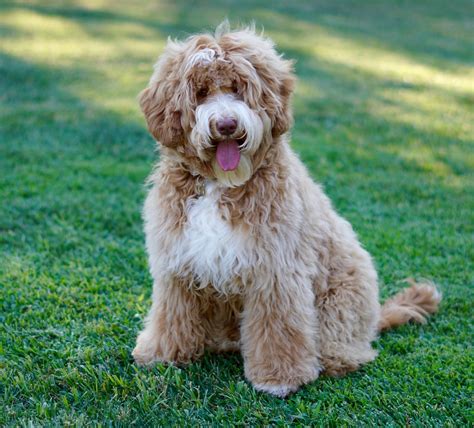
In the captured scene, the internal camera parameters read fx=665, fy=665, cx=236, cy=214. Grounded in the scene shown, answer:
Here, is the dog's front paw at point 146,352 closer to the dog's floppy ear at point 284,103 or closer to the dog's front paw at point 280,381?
the dog's front paw at point 280,381

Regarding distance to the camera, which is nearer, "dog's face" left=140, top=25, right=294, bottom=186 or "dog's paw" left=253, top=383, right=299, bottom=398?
"dog's face" left=140, top=25, right=294, bottom=186

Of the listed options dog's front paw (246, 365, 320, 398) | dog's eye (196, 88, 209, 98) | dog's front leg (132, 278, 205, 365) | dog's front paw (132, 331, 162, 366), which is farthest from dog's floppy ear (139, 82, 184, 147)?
dog's front paw (246, 365, 320, 398)

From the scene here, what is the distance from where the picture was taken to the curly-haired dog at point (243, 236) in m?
3.19

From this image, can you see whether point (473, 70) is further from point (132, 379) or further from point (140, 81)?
point (132, 379)

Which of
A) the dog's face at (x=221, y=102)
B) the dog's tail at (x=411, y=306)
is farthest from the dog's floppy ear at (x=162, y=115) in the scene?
the dog's tail at (x=411, y=306)

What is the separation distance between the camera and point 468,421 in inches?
129

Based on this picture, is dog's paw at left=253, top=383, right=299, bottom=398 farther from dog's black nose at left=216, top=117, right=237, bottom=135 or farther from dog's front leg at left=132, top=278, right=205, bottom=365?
dog's black nose at left=216, top=117, right=237, bottom=135

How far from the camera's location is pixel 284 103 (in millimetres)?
3334

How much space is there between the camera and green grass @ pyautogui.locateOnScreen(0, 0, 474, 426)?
11.3 feet

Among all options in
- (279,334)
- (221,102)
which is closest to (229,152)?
(221,102)

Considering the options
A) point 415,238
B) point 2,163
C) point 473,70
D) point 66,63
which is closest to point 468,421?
point 415,238

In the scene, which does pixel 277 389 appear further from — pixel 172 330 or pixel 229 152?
pixel 229 152

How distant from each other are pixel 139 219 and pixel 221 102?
9.45 feet

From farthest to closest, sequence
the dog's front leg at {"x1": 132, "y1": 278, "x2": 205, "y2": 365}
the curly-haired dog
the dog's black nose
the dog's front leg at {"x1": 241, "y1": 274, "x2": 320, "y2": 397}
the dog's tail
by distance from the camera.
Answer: the dog's tail < the dog's front leg at {"x1": 132, "y1": 278, "x2": 205, "y2": 365} < the dog's front leg at {"x1": 241, "y1": 274, "x2": 320, "y2": 397} < the curly-haired dog < the dog's black nose
